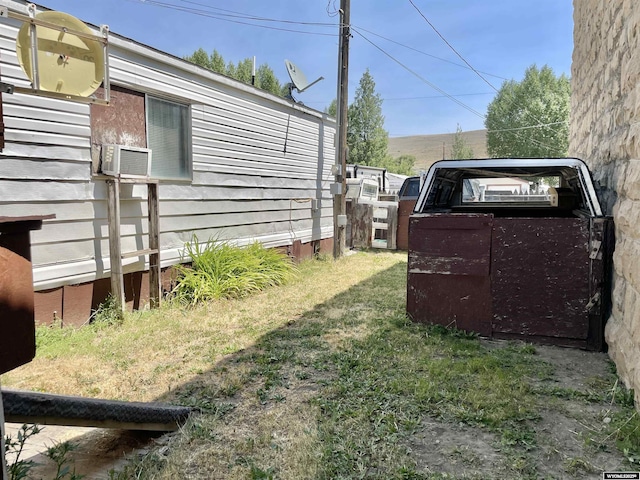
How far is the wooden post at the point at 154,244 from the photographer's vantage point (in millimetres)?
5078

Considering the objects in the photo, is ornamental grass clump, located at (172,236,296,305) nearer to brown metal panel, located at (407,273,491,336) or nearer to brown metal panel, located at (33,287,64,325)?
brown metal panel, located at (33,287,64,325)

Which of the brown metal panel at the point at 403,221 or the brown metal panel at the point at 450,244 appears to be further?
the brown metal panel at the point at 403,221

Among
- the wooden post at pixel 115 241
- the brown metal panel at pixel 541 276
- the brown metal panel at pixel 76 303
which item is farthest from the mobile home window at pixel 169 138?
the brown metal panel at pixel 541 276

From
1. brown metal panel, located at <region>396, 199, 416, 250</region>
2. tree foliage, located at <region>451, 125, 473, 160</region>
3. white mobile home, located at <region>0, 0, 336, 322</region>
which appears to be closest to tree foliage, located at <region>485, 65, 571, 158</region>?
tree foliage, located at <region>451, 125, 473, 160</region>

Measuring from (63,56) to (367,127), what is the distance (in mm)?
38278

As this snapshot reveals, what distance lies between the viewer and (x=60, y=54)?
87.3 inches

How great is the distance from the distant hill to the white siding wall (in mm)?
66769

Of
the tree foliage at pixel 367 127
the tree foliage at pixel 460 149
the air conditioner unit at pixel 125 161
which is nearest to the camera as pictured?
the air conditioner unit at pixel 125 161

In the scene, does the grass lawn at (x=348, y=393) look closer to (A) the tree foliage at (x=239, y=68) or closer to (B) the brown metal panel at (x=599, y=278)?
(B) the brown metal panel at (x=599, y=278)

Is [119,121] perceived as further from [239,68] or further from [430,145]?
[430,145]

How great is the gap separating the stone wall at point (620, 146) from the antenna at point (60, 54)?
10.5 feet

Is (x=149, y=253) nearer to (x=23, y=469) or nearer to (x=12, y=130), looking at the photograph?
(x=12, y=130)

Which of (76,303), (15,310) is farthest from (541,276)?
(76,303)

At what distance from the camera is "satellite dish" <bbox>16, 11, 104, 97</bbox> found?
216cm
